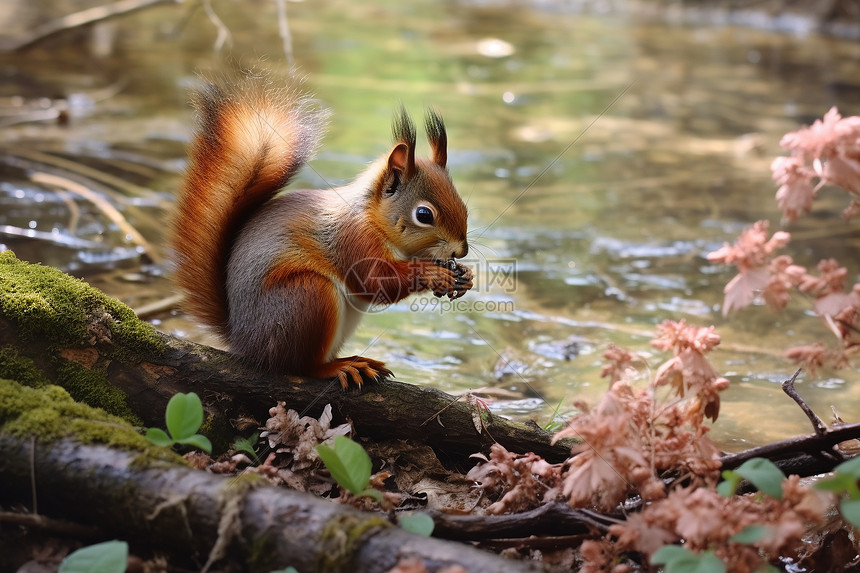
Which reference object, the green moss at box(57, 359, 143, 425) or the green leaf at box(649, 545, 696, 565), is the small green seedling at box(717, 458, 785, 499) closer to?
the green leaf at box(649, 545, 696, 565)

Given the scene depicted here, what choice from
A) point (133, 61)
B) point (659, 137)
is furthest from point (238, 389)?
point (133, 61)

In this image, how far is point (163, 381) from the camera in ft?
6.01

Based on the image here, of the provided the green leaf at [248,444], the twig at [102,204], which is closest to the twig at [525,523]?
the green leaf at [248,444]

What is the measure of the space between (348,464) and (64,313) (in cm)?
76

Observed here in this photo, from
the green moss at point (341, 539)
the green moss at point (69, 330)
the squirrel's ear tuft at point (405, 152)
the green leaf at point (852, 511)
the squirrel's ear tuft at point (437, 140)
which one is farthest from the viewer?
the squirrel's ear tuft at point (437, 140)

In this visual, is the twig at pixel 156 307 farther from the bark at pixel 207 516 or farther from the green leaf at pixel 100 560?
the green leaf at pixel 100 560

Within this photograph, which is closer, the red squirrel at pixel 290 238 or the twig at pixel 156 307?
the red squirrel at pixel 290 238

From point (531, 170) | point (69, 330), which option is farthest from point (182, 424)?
point (531, 170)

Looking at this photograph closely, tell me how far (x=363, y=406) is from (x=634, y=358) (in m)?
0.64

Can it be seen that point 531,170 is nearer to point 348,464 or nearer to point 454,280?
point 454,280

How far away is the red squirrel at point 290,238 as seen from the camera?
6.14ft

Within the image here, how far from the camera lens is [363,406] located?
190 centimetres

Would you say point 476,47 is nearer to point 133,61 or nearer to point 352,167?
point 133,61

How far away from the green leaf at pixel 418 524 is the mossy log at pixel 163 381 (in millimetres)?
466
